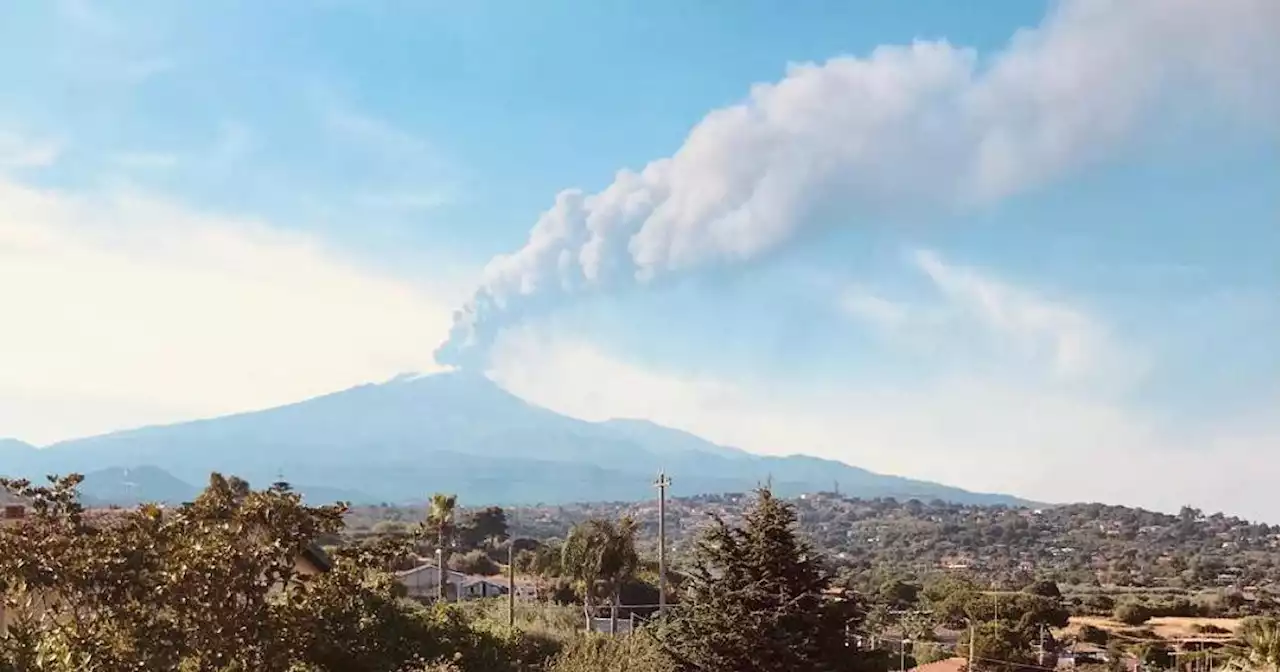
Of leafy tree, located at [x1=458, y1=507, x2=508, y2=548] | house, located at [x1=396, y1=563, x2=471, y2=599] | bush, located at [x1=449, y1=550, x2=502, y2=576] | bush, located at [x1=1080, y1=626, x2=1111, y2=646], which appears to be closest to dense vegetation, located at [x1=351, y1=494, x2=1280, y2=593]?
house, located at [x1=396, y1=563, x2=471, y2=599]

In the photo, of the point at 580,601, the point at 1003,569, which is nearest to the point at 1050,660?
the point at 580,601

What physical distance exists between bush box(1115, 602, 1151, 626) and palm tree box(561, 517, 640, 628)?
77.3 feet

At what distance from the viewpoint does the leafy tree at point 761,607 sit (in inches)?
836

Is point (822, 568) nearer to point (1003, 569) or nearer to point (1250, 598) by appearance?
point (1250, 598)

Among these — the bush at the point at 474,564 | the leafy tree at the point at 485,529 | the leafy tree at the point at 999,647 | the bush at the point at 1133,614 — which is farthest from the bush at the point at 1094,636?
the leafy tree at the point at 485,529

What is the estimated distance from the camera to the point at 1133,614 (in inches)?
2009

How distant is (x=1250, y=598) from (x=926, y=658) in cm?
2880

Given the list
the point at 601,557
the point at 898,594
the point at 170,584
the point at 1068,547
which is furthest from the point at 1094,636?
the point at 1068,547

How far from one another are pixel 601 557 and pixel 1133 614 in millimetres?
25918

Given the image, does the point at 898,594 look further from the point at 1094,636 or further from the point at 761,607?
the point at 761,607

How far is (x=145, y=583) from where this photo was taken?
40.2ft

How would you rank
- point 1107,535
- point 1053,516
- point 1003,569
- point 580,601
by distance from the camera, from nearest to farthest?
point 580,601 < point 1003,569 < point 1107,535 < point 1053,516

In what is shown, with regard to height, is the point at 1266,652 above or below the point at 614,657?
above

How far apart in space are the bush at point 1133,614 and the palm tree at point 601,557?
927 inches
